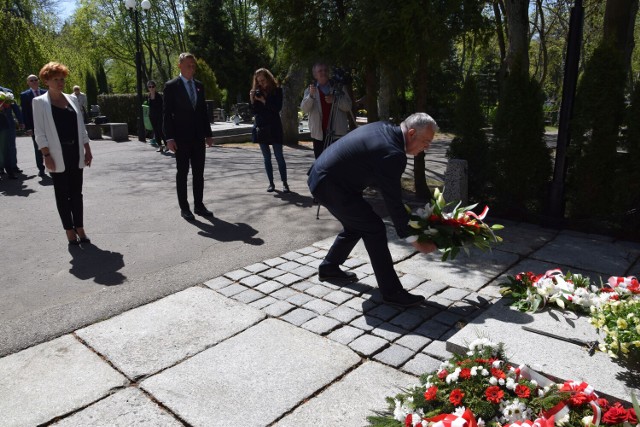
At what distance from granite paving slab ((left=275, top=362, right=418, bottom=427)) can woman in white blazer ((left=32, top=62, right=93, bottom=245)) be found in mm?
3853

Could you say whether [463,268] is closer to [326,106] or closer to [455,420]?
[455,420]

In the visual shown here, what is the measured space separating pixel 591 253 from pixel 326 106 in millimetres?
3934

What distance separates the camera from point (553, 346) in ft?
10.4

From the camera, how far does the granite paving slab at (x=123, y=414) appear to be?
282 centimetres

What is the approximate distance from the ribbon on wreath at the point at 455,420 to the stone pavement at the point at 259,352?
515 millimetres

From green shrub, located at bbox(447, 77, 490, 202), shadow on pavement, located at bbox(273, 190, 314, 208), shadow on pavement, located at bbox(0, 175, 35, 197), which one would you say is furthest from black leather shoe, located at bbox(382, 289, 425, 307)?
shadow on pavement, located at bbox(0, 175, 35, 197)

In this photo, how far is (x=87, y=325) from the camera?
157 inches

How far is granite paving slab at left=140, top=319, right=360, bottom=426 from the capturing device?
2.92 metres

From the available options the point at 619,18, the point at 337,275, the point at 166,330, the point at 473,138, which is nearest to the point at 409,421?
the point at 166,330

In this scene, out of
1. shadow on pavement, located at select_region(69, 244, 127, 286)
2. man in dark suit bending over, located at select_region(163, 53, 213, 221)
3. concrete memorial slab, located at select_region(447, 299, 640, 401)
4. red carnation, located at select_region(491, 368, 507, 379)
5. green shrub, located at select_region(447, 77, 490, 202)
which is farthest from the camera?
green shrub, located at select_region(447, 77, 490, 202)

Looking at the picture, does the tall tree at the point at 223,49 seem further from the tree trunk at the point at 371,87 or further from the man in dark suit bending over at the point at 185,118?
the man in dark suit bending over at the point at 185,118

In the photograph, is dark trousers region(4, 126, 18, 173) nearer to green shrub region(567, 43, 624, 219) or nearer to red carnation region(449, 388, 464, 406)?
green shrub region(567, 43, 624, 219)

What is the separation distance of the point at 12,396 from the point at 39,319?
43.0 inches

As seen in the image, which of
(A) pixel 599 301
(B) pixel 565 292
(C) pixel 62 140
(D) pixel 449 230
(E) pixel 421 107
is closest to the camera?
(A) pixel 599 301
